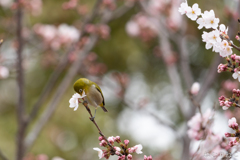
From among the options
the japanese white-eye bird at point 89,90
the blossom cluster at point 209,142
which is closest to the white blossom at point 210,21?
the blossom cluster at point 209,142

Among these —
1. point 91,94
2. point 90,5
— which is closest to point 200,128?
point 91,94

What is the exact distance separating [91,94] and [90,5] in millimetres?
5250

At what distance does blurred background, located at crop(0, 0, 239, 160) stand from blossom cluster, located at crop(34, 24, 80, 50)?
13 mm

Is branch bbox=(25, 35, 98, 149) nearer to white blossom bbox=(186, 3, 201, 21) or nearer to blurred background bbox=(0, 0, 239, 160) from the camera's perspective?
blurred background bbox=(0, 0, 239, 160)

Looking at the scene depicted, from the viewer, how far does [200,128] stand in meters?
1.39

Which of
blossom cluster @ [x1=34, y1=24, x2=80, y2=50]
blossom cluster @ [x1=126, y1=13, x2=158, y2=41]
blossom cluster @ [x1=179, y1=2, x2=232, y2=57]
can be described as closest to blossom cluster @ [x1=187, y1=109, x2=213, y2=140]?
blossom cluster @ [x1=179, y1=2, x2=232, y2=57]

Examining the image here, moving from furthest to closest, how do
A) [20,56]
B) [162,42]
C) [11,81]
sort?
[11,81]
[162,42]
[20,56]

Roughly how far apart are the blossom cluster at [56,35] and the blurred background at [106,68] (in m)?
0.01

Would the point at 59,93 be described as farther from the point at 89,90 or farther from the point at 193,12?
the point at 193,12

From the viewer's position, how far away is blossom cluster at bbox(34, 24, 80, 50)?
3.44 meters

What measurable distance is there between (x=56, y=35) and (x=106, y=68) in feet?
2.64

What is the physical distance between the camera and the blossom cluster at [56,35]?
3441 mm

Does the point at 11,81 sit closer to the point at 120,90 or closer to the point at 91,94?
the point at 120,90

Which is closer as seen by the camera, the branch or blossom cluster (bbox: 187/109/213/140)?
blossom cluster (bbox: 187/109/213/140)
